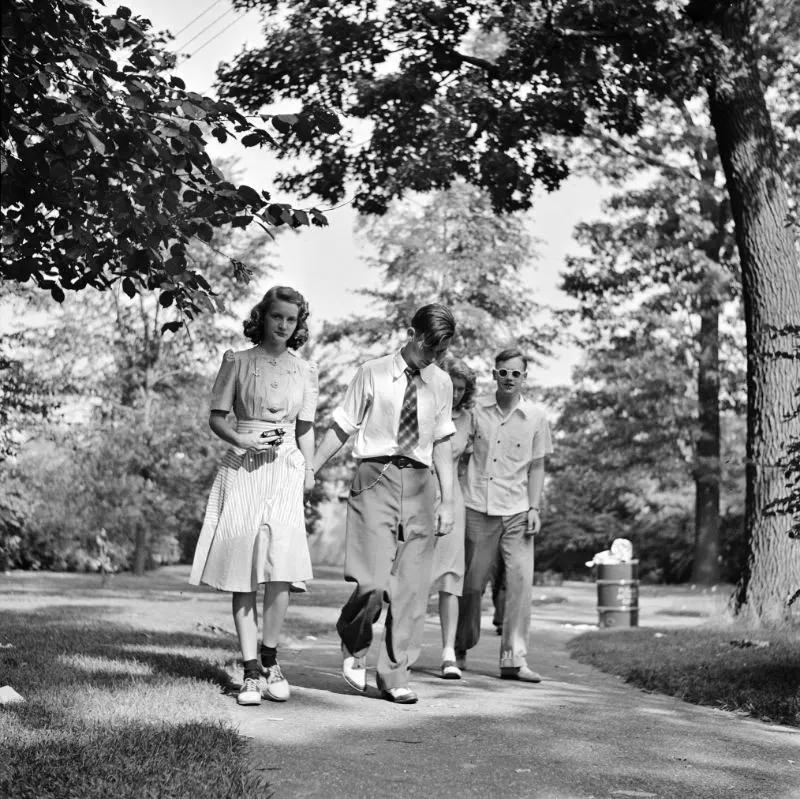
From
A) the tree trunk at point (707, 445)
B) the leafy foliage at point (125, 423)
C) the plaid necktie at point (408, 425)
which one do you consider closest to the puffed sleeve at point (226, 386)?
the plaid necktie at point (408, 425)

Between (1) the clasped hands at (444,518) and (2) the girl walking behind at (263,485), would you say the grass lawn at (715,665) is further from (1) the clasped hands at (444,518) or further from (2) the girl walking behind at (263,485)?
(2) the girl walking behind at (263,485)

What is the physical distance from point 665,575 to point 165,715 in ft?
98.9

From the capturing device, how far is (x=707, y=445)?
93.5 feet

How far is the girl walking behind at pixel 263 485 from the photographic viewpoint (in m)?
6.50

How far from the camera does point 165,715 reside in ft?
18.2

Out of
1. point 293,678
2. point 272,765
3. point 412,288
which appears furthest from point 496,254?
point 272,765

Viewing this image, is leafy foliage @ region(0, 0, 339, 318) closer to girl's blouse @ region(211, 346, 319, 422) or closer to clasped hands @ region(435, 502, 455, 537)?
girl's blouse @ region(211, 346, 319, 422)

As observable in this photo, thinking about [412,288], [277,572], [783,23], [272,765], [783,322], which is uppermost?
[783,23]

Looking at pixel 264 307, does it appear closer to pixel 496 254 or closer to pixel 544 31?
pixel 544 31

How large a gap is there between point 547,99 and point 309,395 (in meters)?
8.19

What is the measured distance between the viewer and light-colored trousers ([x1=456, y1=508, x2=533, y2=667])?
830 cm

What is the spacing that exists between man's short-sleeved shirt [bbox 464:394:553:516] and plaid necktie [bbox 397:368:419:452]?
1.74m

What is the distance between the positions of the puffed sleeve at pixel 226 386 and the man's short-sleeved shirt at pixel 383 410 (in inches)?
24.9

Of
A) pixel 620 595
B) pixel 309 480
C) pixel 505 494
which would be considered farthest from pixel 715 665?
pixel 620 595
